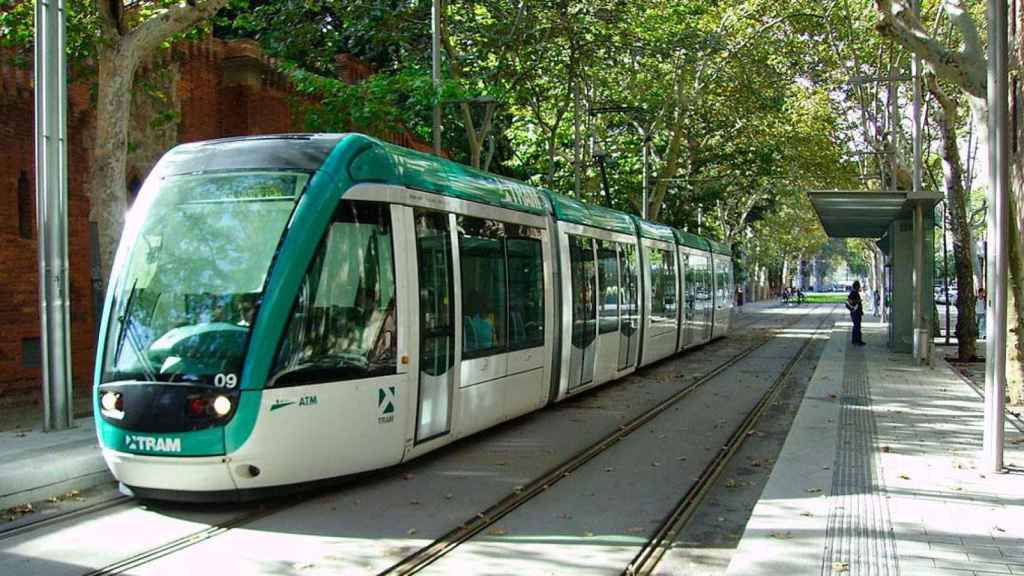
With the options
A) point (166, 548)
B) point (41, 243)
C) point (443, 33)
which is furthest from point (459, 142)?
point (166, 548)

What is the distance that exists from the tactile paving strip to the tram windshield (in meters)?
4.33

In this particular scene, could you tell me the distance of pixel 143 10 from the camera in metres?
15.2

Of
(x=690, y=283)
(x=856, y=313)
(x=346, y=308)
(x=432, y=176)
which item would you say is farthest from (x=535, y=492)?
(x=856, y=313)

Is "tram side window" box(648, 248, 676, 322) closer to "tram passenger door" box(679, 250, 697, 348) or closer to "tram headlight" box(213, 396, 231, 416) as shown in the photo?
"tram passenger door" box(679, 250, 697, 348)

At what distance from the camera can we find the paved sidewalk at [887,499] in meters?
5.74

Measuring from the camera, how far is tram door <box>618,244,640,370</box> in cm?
1603

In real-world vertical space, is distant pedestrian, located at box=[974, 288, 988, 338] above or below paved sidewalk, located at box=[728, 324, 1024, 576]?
above

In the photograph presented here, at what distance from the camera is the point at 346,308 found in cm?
743

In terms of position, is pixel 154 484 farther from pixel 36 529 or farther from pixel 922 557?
pixel 922 557

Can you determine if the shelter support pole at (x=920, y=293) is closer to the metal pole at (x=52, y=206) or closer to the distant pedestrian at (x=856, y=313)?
the distant pedestrian at (x=856, y=313)

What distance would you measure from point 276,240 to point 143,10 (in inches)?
392

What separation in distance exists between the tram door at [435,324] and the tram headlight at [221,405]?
1991 millimetres

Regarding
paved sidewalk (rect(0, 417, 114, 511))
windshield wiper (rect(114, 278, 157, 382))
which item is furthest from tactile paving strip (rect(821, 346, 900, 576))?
paved sidewalk (rect(0, 417, 114, 511))

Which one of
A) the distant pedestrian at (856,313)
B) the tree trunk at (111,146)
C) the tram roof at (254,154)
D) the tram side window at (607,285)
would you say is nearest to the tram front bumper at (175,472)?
the tram roof at (254,154)
